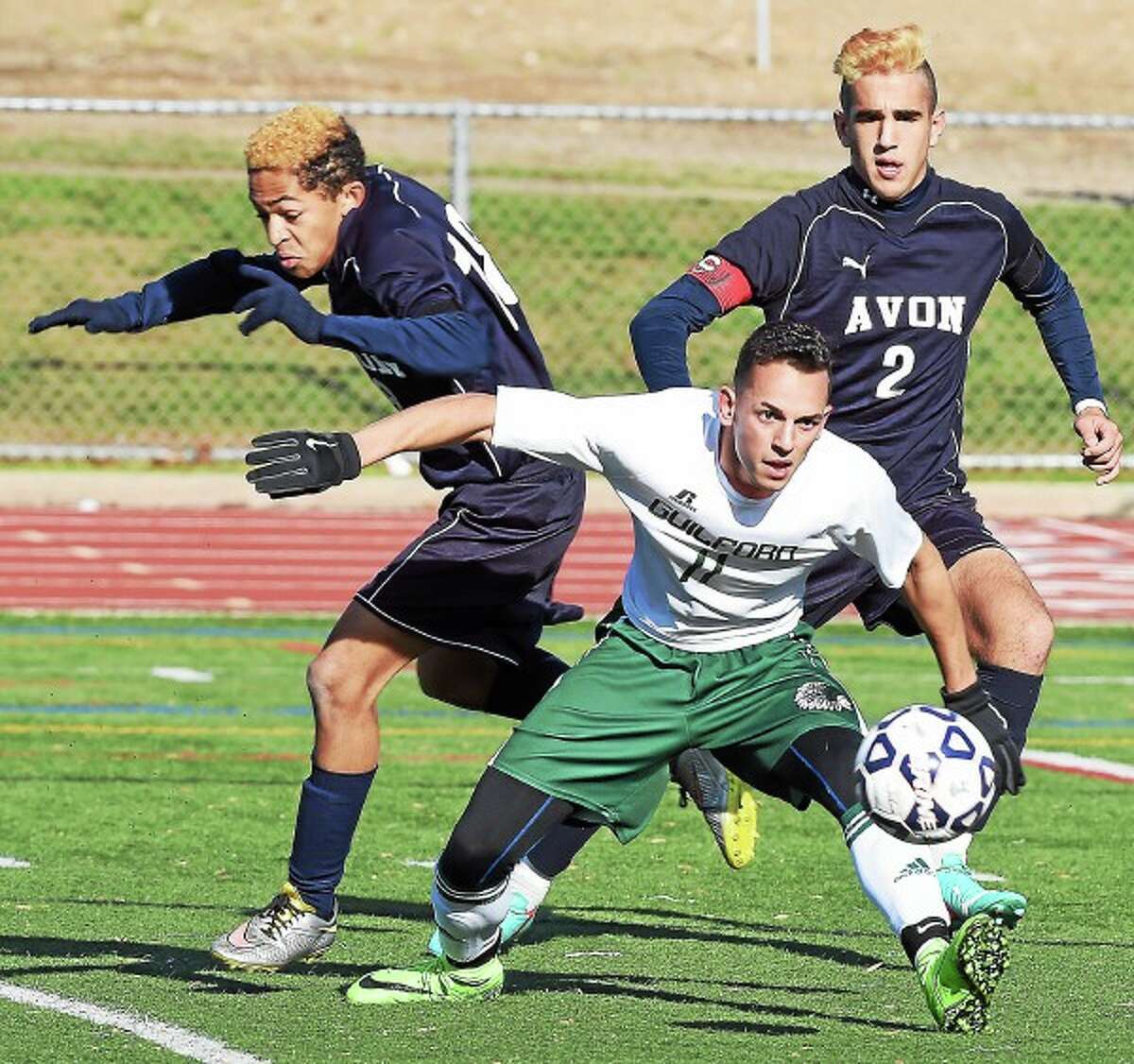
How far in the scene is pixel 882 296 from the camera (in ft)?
23.0

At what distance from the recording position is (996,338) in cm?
2147

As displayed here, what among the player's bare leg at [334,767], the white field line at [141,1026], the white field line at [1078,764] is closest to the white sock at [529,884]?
the player's bare leg at [334,767]

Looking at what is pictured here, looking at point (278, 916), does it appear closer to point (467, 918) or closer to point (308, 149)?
point (467, 918)

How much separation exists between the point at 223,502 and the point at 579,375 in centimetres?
399

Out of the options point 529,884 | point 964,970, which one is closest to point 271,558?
point 529,884

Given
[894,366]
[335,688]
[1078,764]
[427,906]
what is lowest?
[1078,764]

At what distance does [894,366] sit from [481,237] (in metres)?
14.9

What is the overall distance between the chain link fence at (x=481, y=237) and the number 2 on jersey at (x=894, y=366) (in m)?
9.08

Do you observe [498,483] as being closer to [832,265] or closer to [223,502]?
[832,265]

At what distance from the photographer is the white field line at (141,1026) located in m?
5.46

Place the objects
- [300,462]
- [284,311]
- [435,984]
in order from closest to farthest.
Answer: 1. [300,462]
2. [284,311]
3. [435,984]

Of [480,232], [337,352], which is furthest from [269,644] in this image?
[480,232]

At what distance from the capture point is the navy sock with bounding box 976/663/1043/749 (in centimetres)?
669

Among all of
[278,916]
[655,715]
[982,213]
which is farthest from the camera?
[982,213]
